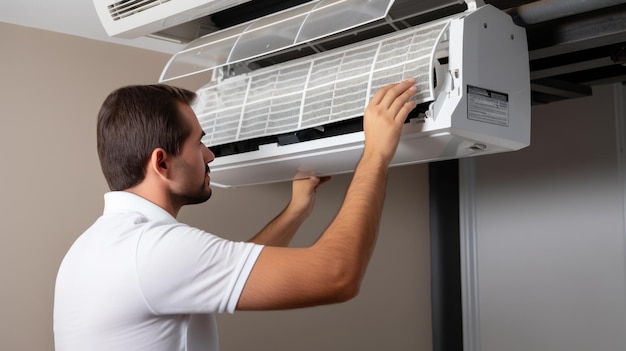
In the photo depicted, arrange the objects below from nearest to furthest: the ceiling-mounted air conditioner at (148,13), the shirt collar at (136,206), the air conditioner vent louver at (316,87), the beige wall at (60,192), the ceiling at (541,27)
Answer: the shirt collar at (136,206), the air conditioner vent louver at (316,87), the ceiling at (541,27), the ceiling-mounted air conditioner at (148,13), the beige wall at (60,192)

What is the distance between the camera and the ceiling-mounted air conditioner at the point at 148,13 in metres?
1.94

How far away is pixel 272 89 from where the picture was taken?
2.00 metres

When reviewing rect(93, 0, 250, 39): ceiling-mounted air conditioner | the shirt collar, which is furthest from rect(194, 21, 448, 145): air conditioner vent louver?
the shirt collar

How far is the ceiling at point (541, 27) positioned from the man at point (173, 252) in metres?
0.42

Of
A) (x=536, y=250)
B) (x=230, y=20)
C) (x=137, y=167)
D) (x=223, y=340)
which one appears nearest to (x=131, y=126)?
(x=137, y=167)

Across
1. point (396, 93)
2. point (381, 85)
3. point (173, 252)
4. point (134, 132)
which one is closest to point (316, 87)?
point (381, 85)

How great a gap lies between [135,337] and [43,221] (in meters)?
1.25

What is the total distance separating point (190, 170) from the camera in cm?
150

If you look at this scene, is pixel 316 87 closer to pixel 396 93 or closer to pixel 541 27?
pixel 396 93

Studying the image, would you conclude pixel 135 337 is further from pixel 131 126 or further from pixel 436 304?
pixel 436 304

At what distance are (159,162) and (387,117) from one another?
47cm

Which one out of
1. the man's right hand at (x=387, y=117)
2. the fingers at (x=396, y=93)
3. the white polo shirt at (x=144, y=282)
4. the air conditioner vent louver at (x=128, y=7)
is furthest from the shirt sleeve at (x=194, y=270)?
the air conditioner vent louver at (x=128, y=7)

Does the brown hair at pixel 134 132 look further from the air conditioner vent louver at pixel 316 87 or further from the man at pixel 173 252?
the air conditioner vent louver at pixel 316 87

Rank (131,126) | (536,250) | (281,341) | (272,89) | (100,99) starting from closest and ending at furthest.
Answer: (131,126) < (272,89) < (100,99) < (281,341) < (536,250)
